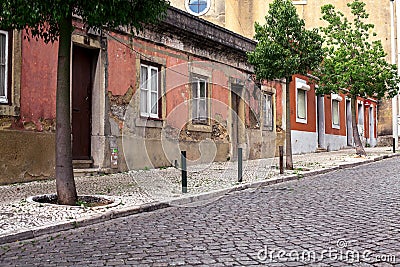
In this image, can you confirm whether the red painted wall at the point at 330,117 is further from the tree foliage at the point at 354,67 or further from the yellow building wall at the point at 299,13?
the yellow building wall at the point at 299,13

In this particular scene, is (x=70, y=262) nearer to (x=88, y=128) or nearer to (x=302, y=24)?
(x=88, y=128)

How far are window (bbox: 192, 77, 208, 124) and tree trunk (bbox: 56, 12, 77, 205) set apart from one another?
26.7 feet

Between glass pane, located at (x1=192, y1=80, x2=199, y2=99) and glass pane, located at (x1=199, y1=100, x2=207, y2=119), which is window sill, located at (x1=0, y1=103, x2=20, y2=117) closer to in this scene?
glass pane, located at (x1=192, y1=80, x2=199, y2=99)

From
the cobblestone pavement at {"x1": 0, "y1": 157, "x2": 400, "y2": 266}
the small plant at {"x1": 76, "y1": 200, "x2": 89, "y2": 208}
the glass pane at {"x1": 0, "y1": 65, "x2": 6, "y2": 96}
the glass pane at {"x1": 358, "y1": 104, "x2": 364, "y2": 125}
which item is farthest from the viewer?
the glass pane at {"x1": 358, "y1": 104, "x2": 364, "y2": 125}

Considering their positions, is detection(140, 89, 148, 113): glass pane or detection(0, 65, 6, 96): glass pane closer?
detection(0, 65, 6, 96): glass pane

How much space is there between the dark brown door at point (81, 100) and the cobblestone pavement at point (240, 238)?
184 inches

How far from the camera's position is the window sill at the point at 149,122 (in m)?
13.0

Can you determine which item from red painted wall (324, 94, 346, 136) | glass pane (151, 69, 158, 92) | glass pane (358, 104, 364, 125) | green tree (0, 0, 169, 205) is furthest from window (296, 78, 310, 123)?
green tree (0, 0, 169, 205)

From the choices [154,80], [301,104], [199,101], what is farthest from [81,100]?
[301,104]

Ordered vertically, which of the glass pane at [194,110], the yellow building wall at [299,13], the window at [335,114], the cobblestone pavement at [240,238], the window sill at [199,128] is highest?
the yellow building wall at [299,13]

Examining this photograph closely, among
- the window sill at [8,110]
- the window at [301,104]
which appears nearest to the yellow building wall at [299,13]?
the window at [301,104]

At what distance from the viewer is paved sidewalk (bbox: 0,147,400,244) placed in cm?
608

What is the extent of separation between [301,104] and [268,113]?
3.35 metres

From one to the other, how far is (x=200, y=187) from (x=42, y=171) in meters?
3.28
